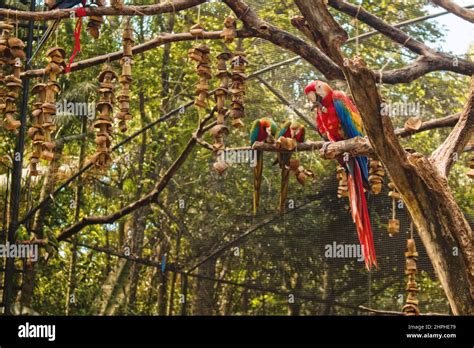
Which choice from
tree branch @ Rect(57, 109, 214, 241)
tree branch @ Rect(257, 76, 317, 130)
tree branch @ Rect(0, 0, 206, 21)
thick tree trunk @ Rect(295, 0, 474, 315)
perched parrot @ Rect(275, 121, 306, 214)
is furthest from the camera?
tree branch @ Rect(257, 76, 317, 130)

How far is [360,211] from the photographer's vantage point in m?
2.07

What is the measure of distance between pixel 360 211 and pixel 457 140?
361 mm

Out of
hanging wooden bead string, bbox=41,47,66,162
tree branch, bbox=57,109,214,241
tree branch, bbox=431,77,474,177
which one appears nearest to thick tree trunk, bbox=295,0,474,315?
tree branch, bbox=431,77,474,177

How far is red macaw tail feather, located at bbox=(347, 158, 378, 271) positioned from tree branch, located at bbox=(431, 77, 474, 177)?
0.93 ft

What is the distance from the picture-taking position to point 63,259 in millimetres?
3635

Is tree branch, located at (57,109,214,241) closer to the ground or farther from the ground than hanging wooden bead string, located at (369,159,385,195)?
farther from the ground

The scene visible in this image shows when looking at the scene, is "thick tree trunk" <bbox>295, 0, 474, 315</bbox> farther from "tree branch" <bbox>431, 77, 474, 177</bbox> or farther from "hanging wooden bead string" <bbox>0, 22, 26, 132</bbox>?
"hanging wooden bead string" <bbox>0, 22, 26, 132</bbox>

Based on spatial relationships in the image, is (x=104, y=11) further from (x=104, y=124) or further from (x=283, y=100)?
(x=283, y=100)

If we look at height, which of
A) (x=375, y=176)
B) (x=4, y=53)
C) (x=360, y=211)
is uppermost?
(x=4, y=53)

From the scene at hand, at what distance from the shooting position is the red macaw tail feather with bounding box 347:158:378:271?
201 cm

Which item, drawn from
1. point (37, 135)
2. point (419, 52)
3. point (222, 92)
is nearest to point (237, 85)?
point (222, 92)

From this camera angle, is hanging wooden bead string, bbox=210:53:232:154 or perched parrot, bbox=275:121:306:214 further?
perched parrot, bbox=275:121:306:214

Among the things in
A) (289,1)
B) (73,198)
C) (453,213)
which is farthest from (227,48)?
(453,213)
